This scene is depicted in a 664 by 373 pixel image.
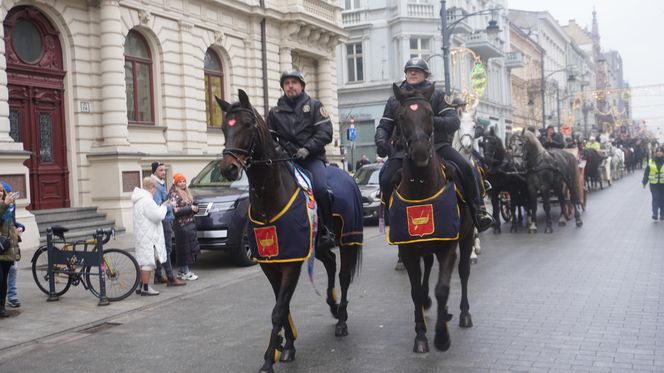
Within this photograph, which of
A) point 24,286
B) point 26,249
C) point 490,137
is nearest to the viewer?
point 24,286

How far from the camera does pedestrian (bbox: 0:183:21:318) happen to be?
8.54 metres

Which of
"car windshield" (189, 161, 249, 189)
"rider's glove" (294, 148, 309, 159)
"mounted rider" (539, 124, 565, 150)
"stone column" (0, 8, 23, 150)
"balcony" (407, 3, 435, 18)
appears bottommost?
"car windshield" (189, 161, 249, 189)

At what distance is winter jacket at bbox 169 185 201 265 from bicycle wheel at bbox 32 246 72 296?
1.81 m

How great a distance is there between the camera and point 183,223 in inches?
429

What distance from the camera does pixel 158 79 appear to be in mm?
21016

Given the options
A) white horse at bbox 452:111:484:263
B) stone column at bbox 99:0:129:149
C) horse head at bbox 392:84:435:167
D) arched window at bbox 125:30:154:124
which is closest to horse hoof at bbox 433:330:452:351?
horse head at bbox 392:84:435:167

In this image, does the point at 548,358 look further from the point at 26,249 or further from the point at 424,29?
the point at 424,29

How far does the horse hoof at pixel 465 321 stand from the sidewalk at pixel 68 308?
14.3 ft

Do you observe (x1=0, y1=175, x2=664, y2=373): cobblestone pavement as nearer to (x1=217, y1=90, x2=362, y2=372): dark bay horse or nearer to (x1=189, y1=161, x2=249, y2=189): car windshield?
(x1=217, y1=90, x2=362, y2=372): dark bay horse

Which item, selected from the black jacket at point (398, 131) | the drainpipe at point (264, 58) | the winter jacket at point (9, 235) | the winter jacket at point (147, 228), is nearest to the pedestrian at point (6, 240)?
the winter jacket at point (9, 235)

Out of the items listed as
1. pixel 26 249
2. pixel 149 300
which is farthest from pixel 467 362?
pixel 26 249

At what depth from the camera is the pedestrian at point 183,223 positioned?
10.8 metres

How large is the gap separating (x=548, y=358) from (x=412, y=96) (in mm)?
2572

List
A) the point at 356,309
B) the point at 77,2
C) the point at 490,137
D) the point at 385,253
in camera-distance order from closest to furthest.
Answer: the point at 356,309 → the point at 385,253 → the point at 490,137 → the point at 77,2
